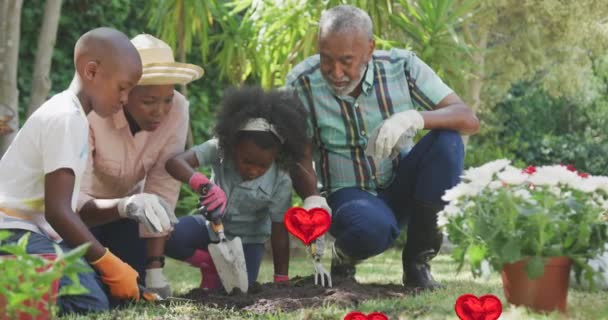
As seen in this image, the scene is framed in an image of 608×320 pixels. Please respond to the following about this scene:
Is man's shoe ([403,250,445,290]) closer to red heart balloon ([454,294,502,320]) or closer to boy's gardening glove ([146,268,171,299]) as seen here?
boy's gardening glove ([146,268,171,299])

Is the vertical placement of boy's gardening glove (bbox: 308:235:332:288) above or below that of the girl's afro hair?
below

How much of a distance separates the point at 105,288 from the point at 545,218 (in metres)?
1.48

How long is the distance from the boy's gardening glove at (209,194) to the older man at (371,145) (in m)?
0.35

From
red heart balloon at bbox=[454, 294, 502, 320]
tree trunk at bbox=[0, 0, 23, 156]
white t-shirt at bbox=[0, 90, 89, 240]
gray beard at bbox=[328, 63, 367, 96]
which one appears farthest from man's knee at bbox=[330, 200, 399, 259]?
tree trunk at bbox=[0, 0, 23, 156]

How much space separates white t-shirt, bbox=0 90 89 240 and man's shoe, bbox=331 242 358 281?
1266mm

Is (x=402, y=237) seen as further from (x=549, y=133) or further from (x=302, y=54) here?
(x=549, y=133)

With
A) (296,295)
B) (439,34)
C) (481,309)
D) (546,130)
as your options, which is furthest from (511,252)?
(546,130)

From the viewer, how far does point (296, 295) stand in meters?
3.43

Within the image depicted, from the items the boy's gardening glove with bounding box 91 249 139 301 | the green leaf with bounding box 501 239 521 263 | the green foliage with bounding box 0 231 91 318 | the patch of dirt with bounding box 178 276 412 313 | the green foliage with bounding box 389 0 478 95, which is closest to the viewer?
the green foliage with bounding box 0 231 91 318

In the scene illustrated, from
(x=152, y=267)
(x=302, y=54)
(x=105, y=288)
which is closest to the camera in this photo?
(x=105, y=288)

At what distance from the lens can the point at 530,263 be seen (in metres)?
2.75

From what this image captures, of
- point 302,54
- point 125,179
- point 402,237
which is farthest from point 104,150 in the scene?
point 402,237

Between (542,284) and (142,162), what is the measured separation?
1736mm

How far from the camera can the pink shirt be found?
12.2ft
